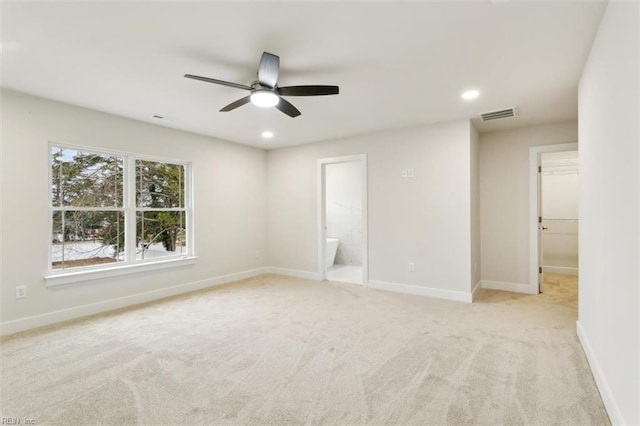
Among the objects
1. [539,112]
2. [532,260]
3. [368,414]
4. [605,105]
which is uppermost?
[539,112]

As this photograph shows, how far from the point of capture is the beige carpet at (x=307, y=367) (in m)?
1.91

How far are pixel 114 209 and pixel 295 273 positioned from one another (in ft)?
10.1

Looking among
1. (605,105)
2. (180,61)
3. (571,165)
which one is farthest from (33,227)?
(571,165)

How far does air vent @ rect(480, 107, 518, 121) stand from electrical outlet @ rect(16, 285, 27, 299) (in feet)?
18.2

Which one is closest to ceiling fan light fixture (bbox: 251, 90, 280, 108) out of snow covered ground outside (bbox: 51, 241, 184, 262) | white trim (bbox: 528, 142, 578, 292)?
snow covered ground outside (bbox: 51, 241, 184, 262)

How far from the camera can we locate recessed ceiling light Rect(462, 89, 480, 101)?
10.6 ft

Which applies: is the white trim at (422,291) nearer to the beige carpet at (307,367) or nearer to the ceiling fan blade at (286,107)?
the beige carpet at (307,367)

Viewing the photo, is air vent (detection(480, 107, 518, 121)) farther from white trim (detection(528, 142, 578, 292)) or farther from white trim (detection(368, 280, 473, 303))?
white trim (detection(368, 280, 473, 303))

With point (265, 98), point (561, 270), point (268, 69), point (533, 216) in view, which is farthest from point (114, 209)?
point (561, 270)

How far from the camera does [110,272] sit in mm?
3893

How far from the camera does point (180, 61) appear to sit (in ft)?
8.54

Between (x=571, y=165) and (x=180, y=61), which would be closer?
(x=180, y=61)

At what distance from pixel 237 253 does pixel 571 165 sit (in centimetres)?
649

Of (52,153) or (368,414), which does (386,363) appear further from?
(52,153)
